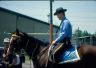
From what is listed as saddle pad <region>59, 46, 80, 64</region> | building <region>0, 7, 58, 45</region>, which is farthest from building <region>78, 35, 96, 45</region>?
building <region>0, 7, 58, 45</region>

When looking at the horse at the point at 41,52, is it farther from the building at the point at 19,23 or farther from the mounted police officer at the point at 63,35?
the building at the point at 19,23

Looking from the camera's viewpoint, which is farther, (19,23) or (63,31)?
(19,23)

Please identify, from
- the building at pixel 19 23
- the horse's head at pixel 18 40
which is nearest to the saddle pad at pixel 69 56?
the horse's head at pixel 18 40

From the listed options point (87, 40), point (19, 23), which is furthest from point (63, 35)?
point (19, 23)

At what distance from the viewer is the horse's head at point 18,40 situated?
8.01m

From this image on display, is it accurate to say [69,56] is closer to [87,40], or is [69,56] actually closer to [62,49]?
[62,49]

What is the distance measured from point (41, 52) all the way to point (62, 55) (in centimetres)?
58

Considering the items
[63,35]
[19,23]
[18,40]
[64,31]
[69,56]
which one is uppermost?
[19,23]

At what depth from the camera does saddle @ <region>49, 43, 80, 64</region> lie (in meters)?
8.05

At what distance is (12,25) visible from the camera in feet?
109

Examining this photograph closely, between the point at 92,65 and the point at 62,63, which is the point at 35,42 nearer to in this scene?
the point at 62,63

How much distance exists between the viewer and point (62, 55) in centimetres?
815

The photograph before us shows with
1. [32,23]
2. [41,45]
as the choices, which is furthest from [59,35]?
[32,23]

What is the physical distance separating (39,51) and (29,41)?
15.2 inches
